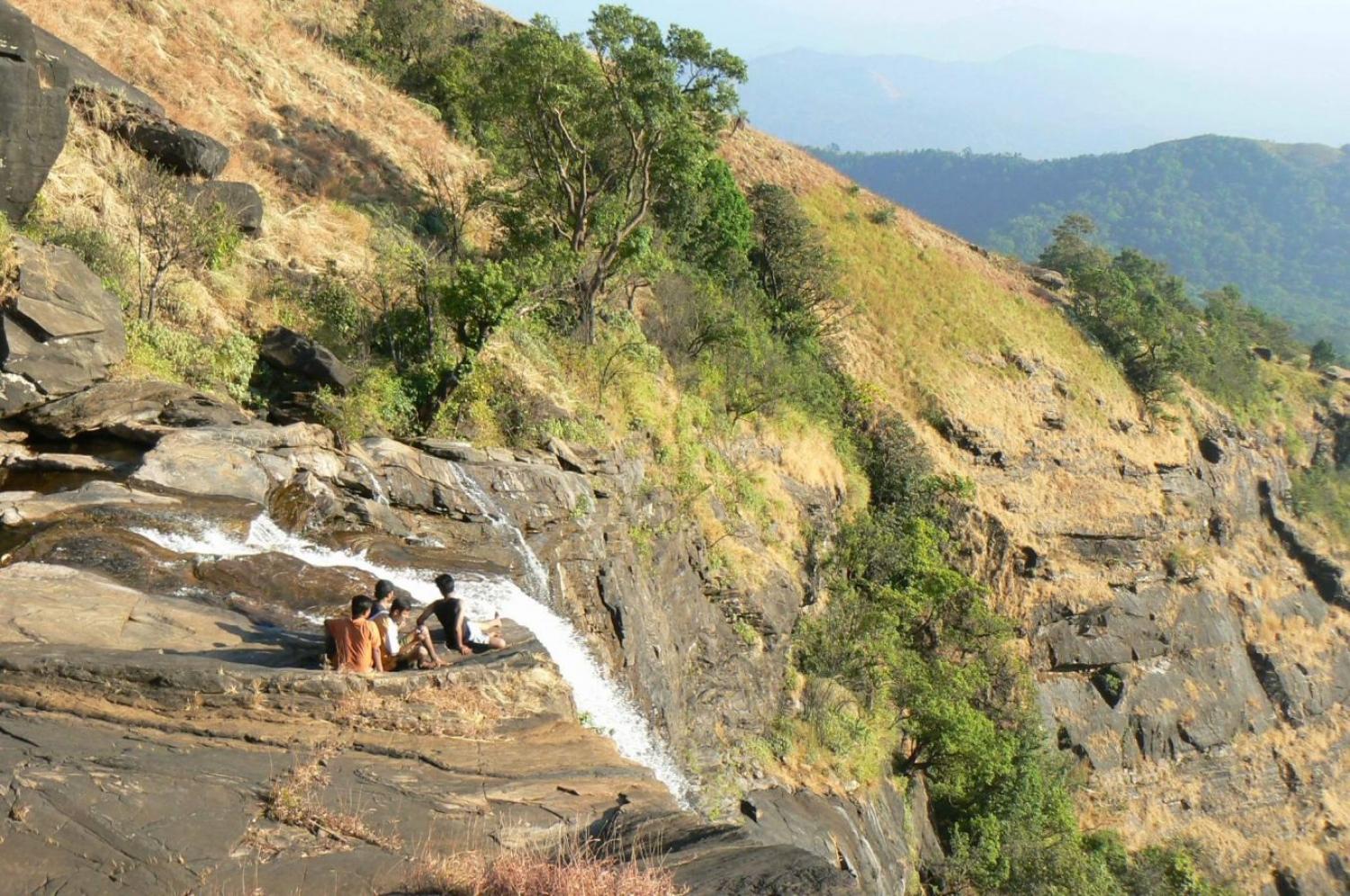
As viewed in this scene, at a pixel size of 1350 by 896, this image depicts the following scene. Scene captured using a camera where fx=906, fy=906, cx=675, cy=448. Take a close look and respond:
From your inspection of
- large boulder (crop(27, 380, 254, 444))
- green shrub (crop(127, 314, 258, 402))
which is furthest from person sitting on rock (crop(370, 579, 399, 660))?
green shrub (crop(127, 314, 258, 402))

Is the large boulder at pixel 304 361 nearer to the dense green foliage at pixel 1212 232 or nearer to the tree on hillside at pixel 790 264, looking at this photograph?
the tree on hillside at pixel 790 264

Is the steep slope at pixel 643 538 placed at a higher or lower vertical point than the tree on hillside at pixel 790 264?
lower

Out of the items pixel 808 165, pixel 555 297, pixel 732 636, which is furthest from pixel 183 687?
pixel 808 165

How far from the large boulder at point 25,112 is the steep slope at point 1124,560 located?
2364cm

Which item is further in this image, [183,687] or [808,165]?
[808,165]

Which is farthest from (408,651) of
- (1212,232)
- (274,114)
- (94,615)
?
(1212,232)

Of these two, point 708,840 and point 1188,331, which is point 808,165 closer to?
point 1188,331

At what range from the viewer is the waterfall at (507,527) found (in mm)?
12438

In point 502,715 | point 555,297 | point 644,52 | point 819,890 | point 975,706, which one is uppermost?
point 644,52

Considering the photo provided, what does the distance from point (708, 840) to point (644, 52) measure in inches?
638

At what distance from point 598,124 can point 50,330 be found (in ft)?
40.5

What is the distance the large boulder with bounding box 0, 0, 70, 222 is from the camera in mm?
11594

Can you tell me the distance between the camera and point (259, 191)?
19.1 metres

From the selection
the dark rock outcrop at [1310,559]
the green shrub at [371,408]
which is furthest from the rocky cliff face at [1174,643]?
the green shrub at [371,408]
